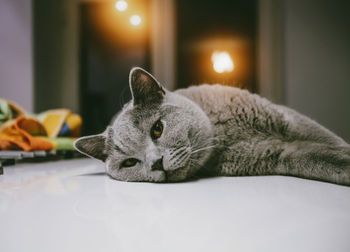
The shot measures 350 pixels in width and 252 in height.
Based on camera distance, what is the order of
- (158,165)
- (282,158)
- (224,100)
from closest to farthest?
(158,165) → (282,158) → (224,100)

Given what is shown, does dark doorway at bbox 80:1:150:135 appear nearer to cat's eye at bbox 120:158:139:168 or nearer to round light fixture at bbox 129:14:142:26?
round light fixture at bbox 129:14:142:26

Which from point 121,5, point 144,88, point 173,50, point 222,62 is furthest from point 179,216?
point 121,5

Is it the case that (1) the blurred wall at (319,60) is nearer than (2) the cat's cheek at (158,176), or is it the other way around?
(2) the cat's cheek at (158,176)

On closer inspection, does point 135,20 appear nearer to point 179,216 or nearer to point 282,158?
point 282,158

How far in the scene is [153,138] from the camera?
955 mm

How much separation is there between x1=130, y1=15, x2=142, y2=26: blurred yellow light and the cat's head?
→ 7.28ft

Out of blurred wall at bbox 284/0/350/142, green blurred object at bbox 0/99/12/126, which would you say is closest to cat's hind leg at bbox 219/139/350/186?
green blurred object at bbox 0/99/12/126

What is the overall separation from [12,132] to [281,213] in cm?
143

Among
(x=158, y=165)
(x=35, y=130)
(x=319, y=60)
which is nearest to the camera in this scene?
(x=158, y=165)

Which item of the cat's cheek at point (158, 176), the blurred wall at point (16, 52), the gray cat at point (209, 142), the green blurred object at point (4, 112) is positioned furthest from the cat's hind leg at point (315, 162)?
the blurred wall at point (16, 52)

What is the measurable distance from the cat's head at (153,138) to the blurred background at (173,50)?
5.30ft

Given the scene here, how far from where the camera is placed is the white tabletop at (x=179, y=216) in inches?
18.5

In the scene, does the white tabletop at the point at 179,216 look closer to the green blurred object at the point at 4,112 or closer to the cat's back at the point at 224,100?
the cat's back at the point at 224,100

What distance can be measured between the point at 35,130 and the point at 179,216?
1.34 m
